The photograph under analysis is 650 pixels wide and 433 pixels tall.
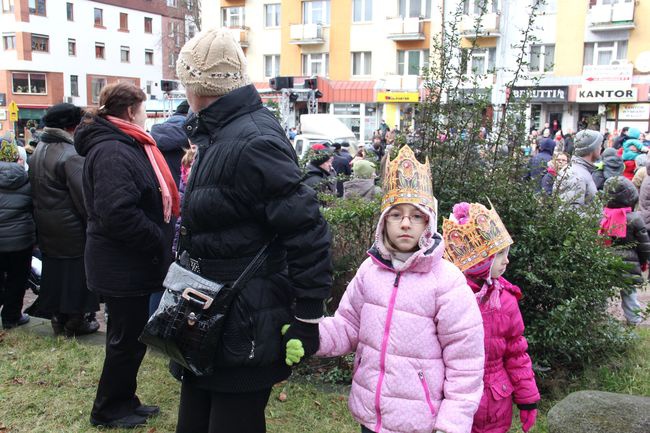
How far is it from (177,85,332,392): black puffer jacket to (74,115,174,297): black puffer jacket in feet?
3.80

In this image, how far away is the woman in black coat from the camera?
3.56 meters

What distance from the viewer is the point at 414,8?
32.4 metres

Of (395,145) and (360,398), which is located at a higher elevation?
(395,145)

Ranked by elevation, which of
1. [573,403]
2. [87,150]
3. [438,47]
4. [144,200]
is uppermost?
[438,47]

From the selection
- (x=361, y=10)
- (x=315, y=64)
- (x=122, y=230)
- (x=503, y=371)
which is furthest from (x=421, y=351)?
(x=315, y=64)

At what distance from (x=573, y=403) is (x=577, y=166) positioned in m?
3.02

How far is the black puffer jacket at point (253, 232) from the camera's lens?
7.78 ft

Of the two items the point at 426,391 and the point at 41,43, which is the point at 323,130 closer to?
the point at 426,391

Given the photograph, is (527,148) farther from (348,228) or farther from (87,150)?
(87,150)

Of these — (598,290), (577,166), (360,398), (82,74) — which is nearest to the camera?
(360,398)

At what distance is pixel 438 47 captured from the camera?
487cm

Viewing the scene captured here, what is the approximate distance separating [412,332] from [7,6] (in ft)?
166

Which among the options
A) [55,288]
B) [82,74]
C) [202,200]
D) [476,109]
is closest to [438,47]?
[476,109]

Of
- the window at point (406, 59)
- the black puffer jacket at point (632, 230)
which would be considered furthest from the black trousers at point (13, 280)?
the window at point (406, 59)
